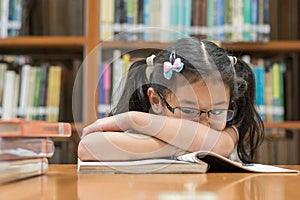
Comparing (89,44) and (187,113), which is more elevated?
(89,44)

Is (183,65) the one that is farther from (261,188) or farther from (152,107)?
(261,188)

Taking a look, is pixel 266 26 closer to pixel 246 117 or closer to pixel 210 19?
pixel 210 19

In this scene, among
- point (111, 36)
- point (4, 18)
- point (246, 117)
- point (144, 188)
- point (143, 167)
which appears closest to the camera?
point (144, 188)

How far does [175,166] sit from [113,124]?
0.12 meters

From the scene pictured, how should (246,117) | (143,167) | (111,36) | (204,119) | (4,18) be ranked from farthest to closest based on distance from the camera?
1. (4,18)
2. (111,36)
3. (246,117)
4. (204,119)
5. (143,167)

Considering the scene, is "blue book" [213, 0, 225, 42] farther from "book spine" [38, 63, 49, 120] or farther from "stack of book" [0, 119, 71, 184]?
"stack of book" [0, 119, 71, 184]

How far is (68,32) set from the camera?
219 cm

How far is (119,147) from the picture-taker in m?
0.79

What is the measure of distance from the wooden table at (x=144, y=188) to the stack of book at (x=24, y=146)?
0.01 metres

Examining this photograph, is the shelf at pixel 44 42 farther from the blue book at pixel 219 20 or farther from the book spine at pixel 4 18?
the blue book at pixel 219 20

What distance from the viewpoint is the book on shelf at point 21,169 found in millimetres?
556

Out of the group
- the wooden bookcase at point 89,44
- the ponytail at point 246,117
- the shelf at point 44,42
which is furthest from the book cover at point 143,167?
the shelf at point 44,42

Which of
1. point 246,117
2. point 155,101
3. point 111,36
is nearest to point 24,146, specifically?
point 155,101

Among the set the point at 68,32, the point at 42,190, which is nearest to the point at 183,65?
the point at 42,190
